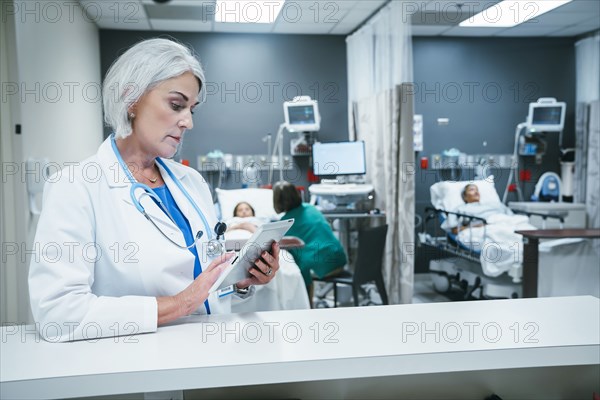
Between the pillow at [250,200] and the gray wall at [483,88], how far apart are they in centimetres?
177

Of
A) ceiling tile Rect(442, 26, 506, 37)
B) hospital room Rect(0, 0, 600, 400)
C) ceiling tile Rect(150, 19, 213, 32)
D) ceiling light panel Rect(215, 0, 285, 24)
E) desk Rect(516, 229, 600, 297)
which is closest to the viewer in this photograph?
hospital room Rect(0, 0, 600, 400)

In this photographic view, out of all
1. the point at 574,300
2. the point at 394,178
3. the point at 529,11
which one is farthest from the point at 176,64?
the point at 529,11

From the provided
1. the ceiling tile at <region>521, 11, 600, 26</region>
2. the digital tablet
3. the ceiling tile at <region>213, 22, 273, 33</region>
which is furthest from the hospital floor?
the digital tablet

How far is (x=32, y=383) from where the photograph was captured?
0.90 metres

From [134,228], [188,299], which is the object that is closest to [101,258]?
[134,228]

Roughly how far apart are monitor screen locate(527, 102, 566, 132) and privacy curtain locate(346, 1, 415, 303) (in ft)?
6.08

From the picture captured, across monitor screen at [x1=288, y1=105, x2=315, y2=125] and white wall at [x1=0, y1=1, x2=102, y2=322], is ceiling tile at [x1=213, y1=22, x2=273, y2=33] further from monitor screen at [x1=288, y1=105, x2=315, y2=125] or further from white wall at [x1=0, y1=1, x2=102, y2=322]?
white wall at [x1=0, y1=1, x2=102, y2=322]

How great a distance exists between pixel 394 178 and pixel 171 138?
3.12 meters

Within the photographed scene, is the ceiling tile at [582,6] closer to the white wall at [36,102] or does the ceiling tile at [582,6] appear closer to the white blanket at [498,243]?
the white blanket at [498,243]

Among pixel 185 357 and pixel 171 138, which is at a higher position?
pixel 171 138

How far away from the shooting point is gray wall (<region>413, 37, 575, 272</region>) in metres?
5.92

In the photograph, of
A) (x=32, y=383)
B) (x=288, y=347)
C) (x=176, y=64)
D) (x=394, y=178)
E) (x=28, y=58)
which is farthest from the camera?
(x=394, y=178)

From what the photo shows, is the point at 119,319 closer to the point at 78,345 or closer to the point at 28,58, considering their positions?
the point at 78,345

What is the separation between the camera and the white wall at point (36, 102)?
3.12 meters
